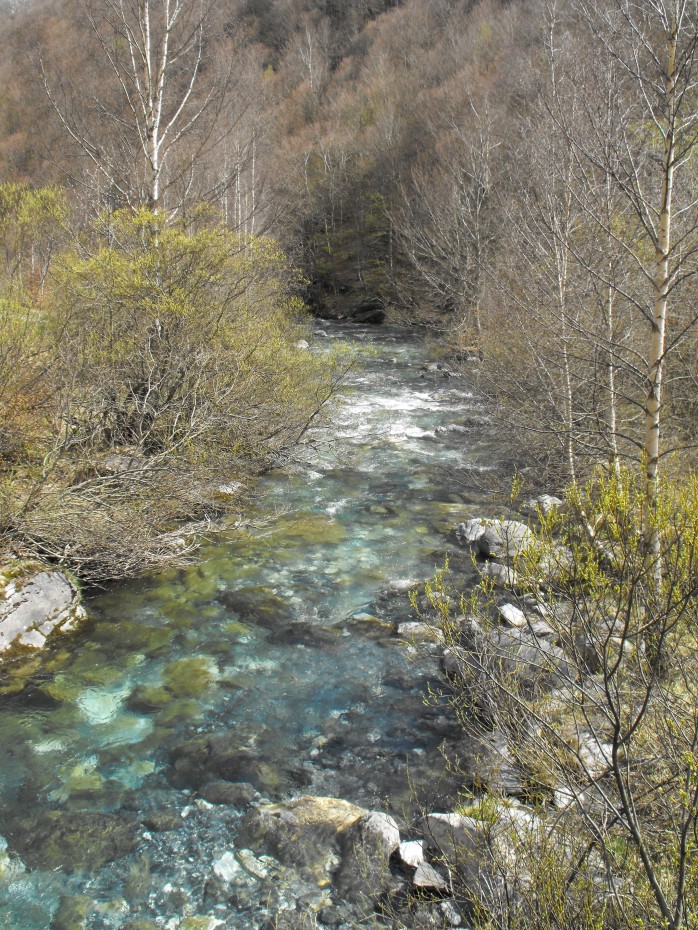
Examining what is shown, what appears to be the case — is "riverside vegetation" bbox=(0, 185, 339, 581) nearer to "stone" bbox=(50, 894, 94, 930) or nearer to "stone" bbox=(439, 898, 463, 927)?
"stone" bbox=(50, 894, 94, 930)

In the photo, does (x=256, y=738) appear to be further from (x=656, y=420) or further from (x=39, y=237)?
(x=39, y=237)

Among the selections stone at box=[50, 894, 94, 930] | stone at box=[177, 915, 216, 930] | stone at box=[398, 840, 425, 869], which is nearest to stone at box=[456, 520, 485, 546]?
stone at box=[398, 840, 425, 869]

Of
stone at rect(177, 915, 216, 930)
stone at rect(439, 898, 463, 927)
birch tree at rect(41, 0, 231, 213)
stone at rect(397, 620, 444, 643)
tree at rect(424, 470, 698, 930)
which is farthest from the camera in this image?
birch tree at rect(41, 0, 231, 213)

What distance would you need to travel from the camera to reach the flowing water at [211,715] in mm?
4492

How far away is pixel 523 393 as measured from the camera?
37.0 feet

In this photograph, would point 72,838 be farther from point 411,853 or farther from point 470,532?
point 470,532

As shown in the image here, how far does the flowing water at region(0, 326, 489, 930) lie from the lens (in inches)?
177

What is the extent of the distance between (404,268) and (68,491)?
26.6 metres

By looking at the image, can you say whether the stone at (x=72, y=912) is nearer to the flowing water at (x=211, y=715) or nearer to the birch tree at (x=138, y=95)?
the flowing water at (x=211, y=715)

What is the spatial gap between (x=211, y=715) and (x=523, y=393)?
293 inches

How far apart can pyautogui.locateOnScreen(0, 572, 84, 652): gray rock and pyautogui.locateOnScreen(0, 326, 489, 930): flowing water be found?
0.26 meters

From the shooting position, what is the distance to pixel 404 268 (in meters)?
31.5

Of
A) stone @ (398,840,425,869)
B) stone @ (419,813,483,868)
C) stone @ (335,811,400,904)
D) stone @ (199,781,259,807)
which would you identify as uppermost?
stone @ (419,813,483,868)

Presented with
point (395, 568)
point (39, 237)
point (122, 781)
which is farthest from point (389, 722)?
point (39, 237)
